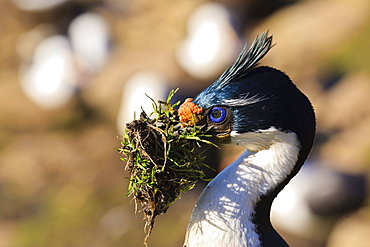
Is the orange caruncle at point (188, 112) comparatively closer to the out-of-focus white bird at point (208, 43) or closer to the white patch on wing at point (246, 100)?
the white patch on wing at point (246, 100)

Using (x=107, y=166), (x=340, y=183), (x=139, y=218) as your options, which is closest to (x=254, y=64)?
(x=139, y=218)

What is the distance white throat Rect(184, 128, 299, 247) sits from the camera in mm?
2697

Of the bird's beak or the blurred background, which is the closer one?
the bird's beak

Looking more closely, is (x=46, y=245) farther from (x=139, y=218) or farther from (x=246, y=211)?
(x=246, y=211)

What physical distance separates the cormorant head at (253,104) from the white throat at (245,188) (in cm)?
4

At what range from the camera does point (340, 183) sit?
7.57m

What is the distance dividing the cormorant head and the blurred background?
4427mm

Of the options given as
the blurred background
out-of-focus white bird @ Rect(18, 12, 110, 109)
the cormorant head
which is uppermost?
out-of-focus white bird @ Rect(18, 12, 110, 109)

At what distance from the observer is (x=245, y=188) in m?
2.72

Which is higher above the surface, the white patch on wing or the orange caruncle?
the orange caruncle

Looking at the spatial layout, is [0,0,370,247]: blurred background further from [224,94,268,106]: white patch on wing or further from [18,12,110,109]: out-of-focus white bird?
[224,94,268,106]: white patch on wing

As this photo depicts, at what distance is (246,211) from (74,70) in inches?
345

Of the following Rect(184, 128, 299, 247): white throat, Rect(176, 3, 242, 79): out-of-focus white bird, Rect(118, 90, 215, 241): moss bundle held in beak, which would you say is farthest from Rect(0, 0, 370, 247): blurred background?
Rect(118, 90, 215, 241): moss bundle held in beak

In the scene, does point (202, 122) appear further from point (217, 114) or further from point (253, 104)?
point (253, 104)
